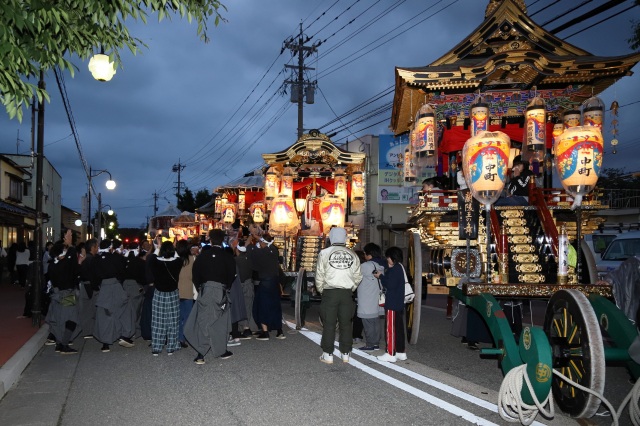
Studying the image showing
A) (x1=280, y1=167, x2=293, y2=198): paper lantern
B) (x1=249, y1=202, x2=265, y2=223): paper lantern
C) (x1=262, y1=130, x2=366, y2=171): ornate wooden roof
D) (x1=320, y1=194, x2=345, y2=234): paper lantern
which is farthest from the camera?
(x1=249, y1=202, x2=265, y2=223): paper lantern

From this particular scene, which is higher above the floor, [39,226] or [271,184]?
[271,184]

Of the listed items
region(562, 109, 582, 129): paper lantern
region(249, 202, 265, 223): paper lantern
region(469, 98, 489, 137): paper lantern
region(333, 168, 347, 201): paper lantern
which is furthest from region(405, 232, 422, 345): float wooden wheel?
region(249, 202, 265, 223): paper lantern

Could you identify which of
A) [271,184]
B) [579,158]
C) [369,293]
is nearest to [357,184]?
[271,184]

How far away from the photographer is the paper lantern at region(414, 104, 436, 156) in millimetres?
9516

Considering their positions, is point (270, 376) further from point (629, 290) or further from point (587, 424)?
point (629, 290)

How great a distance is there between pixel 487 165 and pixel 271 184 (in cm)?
1075

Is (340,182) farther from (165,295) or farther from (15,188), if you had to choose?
(15,188)

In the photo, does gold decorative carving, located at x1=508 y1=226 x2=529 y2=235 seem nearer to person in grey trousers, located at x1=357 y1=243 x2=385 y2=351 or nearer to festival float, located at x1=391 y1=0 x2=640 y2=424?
festival float, located at x1=391 y1=0 x2=640 y2=424

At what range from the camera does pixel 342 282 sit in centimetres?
807

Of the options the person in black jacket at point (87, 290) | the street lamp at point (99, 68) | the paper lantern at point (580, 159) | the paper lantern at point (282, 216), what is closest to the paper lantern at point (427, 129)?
the paper lantern at point (580, 159)

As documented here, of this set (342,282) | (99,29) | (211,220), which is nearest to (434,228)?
(342,282)

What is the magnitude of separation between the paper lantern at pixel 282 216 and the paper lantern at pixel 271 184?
4.48 feet

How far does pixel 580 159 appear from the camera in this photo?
270 inches

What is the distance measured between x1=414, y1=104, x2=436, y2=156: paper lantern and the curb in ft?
22.9
